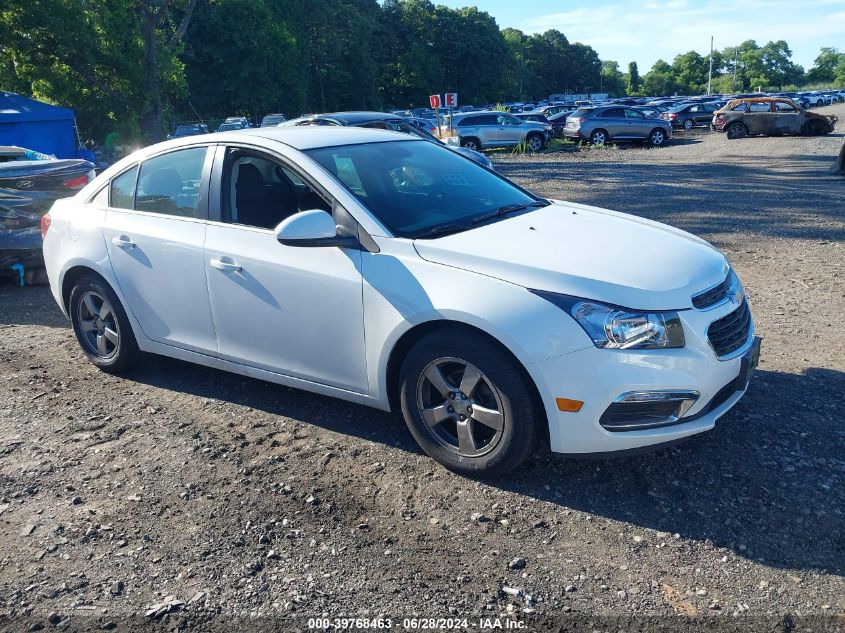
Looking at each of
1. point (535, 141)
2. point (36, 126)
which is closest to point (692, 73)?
point (535, 141)

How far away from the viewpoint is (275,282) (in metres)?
4.17

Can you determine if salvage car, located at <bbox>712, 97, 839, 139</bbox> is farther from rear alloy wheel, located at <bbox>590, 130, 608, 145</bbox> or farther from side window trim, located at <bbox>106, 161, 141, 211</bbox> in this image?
side window trim, located at <bbox>106, 161, 141, 211</bbox>

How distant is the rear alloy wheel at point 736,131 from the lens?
29.7 metres

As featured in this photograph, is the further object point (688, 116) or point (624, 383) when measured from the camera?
point (688, 116)

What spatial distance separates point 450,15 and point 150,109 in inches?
2581

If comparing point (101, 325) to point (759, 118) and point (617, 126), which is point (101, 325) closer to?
point (617, 126)

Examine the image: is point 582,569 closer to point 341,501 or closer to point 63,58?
point 341,501

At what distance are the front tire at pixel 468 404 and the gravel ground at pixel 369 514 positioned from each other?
15 centimetres

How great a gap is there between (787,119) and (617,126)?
6309 millimetres

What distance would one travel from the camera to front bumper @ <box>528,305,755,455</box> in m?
3.33

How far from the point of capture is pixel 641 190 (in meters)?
15.0

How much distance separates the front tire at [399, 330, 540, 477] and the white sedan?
0.01 m

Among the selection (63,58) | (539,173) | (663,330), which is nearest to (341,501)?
(663,330)

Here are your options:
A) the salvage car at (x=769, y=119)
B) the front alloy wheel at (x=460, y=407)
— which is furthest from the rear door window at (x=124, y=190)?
the salvage car at (x=769, y=119)
